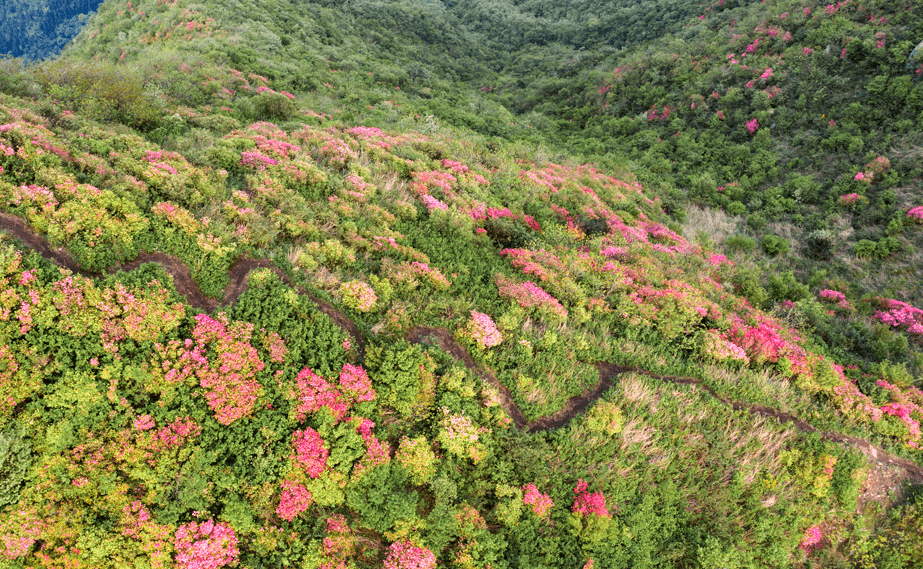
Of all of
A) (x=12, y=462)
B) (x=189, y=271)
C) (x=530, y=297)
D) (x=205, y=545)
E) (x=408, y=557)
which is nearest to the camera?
(x=12, y=462)

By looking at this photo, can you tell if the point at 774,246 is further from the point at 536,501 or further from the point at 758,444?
the point at 536,501

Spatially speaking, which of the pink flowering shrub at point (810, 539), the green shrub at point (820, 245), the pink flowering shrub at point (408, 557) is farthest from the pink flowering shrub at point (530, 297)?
the green shrub at point (820, 245)

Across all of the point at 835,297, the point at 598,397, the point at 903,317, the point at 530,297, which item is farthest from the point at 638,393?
the point at 903,317

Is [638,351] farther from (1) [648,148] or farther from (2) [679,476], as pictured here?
(1) [648,148]

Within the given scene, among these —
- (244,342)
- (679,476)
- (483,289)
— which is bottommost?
(679,476)

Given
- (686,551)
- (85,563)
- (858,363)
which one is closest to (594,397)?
(686,551)

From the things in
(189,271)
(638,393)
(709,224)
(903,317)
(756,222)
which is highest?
(189,271)
